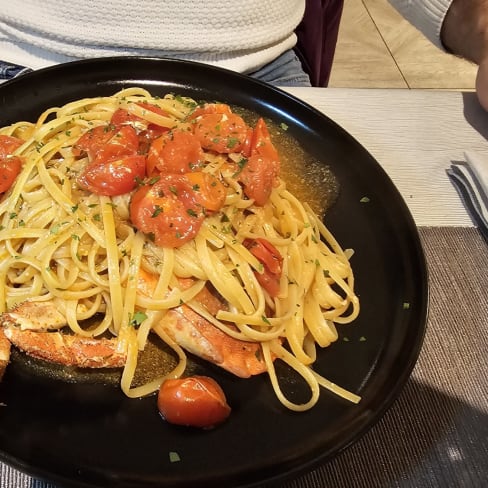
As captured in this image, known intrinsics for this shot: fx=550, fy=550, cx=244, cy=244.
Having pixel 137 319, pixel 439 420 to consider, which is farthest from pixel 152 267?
pixel 439 420

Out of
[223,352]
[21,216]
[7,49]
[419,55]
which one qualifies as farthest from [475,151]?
[419,55]

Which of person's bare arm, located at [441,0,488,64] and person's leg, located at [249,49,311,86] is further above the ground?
person's bare arm, located at [441,0,488,64]

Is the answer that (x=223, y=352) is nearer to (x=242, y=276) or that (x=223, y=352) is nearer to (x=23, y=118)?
(x=242, y=276)

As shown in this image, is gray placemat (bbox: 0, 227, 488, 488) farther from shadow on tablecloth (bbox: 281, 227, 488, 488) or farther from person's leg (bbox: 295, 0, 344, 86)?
person's leg (bbox: 295, 0, 344, 86)

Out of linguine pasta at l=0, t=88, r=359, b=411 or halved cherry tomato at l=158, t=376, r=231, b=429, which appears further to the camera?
linguine pasta at l=0, t=88, r=359, b=411

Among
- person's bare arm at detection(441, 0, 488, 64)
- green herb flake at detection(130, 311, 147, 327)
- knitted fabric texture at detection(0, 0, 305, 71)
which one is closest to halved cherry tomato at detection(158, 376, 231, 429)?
green herb flake at detection(130, 311, 147, 327)

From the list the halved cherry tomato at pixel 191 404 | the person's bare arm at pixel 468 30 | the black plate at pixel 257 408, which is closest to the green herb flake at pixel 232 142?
the black plate at pixel 257 408

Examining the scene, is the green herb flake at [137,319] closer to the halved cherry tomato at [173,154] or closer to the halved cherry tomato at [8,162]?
the halved cherry tomato at [173,154]
